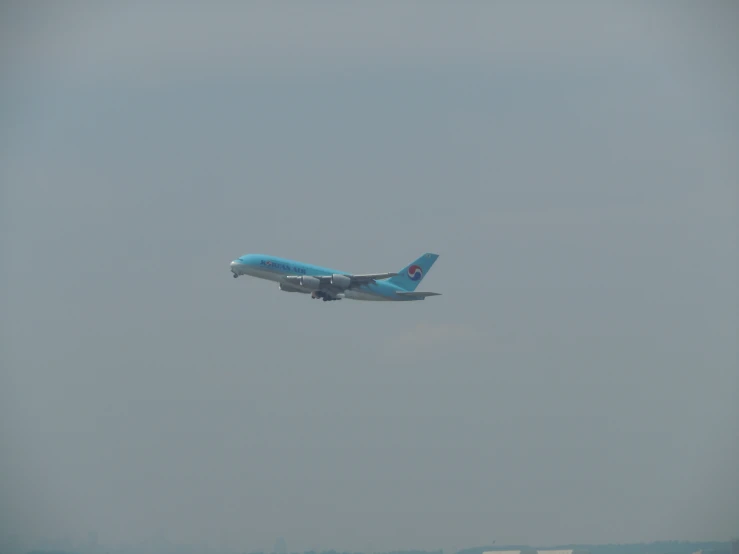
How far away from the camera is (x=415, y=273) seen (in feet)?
426

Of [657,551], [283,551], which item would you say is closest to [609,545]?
[657,551]

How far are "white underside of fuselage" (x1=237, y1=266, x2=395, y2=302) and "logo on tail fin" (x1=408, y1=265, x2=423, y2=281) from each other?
28.1 ft

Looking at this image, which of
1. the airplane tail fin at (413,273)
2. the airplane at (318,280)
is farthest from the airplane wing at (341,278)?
the airplane tail fin at (413,273)

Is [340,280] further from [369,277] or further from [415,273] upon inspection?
[415,273]

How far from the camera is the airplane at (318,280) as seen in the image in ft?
373

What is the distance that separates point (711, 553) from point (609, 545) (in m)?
12.8

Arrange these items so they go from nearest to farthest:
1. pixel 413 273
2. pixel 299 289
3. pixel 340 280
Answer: pixel 340 280 → pixel 299 289 → pixel 413 273

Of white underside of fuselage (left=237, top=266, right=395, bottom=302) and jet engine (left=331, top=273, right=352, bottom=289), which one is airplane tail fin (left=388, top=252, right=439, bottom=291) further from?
jet engine (left=331, top=273, right=352, bottom=289)

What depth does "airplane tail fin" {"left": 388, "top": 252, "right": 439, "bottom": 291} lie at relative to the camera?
12675cm

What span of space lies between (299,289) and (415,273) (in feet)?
62.1

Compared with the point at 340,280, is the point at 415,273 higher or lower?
higher

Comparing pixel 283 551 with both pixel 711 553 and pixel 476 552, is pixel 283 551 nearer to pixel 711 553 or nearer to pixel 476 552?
pixel 476 552

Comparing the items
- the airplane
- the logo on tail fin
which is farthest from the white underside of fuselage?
the logo on tail fin

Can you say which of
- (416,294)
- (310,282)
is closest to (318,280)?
(310,282)
